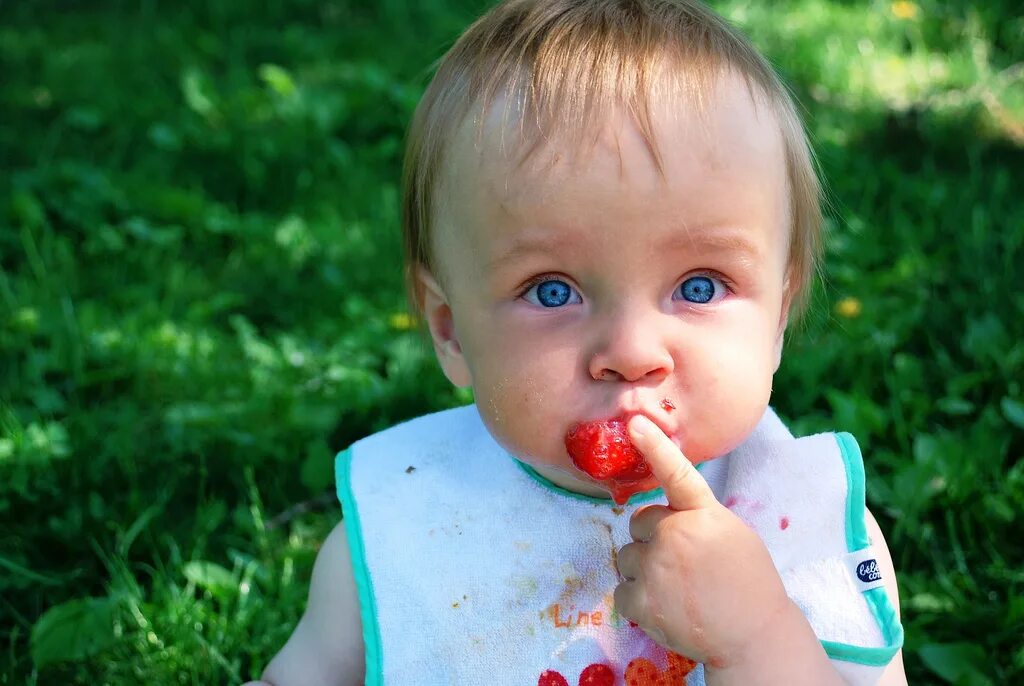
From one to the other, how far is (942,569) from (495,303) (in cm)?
116

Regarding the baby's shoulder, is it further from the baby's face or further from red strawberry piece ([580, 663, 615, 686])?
the baby's face

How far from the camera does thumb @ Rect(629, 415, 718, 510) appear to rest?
4.83 ft

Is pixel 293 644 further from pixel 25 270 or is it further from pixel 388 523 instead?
pixel 25 270

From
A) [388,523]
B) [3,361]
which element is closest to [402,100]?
[3,361]

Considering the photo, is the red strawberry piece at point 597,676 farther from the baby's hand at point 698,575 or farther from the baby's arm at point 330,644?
the baby's arm at point 330,644

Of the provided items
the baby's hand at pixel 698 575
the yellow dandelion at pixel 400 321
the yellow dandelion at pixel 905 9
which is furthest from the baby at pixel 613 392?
the yellow dandelion at pixel 905 9

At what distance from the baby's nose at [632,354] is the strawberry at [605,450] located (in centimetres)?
6

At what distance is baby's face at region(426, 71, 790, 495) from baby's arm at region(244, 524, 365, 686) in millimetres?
499

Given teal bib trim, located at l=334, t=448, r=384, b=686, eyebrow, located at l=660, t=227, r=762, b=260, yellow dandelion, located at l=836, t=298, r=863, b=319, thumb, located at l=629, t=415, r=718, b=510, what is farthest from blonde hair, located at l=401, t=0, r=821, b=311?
yellow dandelion, located at l=836, t=298, r=863, b=319

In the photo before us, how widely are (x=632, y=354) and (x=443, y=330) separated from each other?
46 centimetres

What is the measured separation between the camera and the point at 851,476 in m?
1.80

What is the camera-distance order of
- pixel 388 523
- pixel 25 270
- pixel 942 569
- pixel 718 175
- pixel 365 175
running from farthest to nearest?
pixel 365 175 < pixel 25 270 < pixel 942 569 < pixel 388 523 < pixel 718 175

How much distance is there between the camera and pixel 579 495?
1.87 meters

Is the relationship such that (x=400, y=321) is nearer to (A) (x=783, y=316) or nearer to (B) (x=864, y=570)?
(A) (x=783, y=316)
